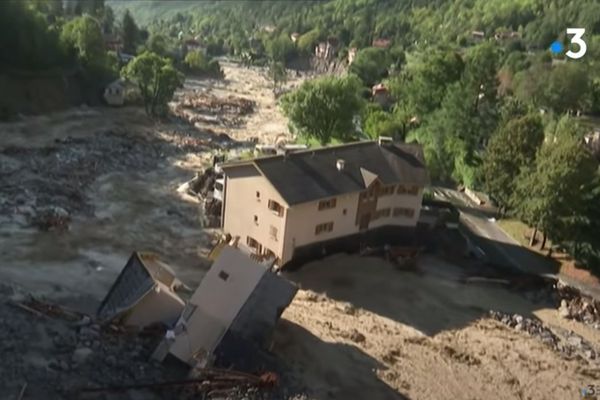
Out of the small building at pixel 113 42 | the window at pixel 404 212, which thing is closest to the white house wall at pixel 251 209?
the window at pixel 404 212

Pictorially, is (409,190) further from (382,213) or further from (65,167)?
(65,167)

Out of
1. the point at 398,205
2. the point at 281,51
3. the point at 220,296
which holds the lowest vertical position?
the point at 281,51

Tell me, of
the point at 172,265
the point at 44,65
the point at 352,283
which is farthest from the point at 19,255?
the point at 44,65

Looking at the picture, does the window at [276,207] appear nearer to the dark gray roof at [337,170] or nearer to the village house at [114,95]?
the dark gray roof at [337,170]

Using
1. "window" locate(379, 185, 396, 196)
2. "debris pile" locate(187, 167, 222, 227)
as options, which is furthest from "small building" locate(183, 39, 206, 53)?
"window" locate(379, 185, 396, 196)

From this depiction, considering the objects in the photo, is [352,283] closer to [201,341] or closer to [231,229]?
[231,229]

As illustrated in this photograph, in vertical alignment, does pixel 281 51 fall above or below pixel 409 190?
below

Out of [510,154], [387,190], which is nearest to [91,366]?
[387,190]
